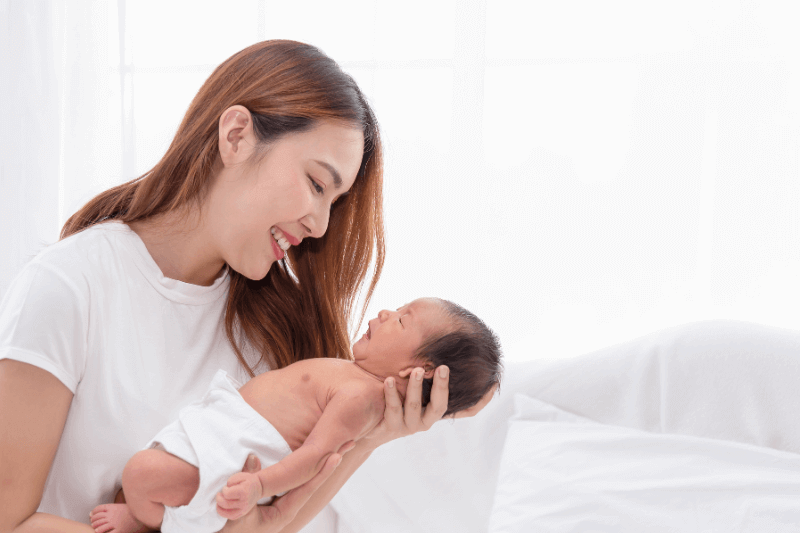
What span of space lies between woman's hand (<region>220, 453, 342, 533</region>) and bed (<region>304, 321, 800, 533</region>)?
1.09 feet

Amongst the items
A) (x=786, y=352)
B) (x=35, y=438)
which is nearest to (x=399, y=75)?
(x=786, y=352)

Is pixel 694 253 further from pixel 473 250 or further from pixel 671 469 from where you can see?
pixel 671 469

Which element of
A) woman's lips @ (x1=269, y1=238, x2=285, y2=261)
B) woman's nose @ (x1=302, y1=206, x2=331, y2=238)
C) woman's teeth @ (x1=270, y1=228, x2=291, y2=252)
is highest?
woman's nose @ (x1=302, y1=206, x2=331, y2=238)

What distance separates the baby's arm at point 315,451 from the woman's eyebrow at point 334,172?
0.42 m

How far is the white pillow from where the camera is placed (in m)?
1.03

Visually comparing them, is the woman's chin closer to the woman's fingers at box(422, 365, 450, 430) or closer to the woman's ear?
the woman's ear

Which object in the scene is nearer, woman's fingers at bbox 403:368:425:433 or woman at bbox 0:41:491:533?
woman at bbox 0:41:491:533

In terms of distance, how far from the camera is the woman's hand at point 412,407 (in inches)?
48.4

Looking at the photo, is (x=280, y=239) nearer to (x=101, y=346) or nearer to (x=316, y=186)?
(x=316, y=186)

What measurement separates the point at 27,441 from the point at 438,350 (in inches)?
30.3

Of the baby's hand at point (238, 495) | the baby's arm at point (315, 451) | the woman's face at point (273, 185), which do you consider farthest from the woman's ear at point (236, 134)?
the baby's hand at point (238, 495)

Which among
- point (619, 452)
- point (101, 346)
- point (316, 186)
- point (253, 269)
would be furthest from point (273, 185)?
point (619, 452)

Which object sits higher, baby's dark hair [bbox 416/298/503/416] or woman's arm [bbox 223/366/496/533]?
baby's dark hair [bbox 416/298/503/416]

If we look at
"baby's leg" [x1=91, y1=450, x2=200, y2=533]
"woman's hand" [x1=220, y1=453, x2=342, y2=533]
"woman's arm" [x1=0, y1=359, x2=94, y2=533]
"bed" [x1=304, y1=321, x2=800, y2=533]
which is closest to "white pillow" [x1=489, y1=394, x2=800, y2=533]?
"bed" [x1=304, y1=321, x2=800, y2=533]
